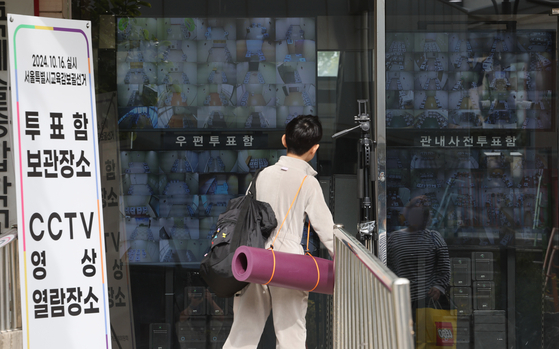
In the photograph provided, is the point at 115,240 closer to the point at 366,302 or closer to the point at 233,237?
the point at 233,237

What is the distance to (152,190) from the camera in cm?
416

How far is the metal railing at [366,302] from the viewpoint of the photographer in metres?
1.50

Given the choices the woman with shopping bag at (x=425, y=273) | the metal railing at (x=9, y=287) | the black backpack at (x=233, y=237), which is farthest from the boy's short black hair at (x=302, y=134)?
the metal railing at (x=9, y=287)

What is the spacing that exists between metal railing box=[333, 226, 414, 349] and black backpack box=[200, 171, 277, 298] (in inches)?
15.5

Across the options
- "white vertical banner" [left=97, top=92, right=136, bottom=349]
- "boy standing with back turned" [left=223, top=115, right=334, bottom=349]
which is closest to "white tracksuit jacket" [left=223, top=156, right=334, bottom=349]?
"boy standing with back turned" [left=223, top=115, right=334, bottom=349]

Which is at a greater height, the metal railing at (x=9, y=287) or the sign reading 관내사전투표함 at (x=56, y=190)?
the sign reading 관내사전투표함 at (x=56, y=190)

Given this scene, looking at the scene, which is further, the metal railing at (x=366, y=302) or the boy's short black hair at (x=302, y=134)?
the boy's short black hair at (x=302, y=134)

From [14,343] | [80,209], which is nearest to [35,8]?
[80,209]

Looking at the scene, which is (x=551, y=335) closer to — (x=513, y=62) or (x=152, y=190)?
(x=513, y=62)

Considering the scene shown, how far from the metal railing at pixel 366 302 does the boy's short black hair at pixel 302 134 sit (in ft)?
1.67

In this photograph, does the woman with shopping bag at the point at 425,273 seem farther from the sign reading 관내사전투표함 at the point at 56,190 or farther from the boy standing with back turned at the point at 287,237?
the sign reading 관내사전투표함 at the point at 56,190

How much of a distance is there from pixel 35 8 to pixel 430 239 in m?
3.23

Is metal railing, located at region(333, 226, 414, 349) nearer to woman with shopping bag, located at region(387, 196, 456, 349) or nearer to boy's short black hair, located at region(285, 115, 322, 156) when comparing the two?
boy's short black hair, located at region(285, 115, 322, 156)

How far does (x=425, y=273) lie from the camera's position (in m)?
3.90
